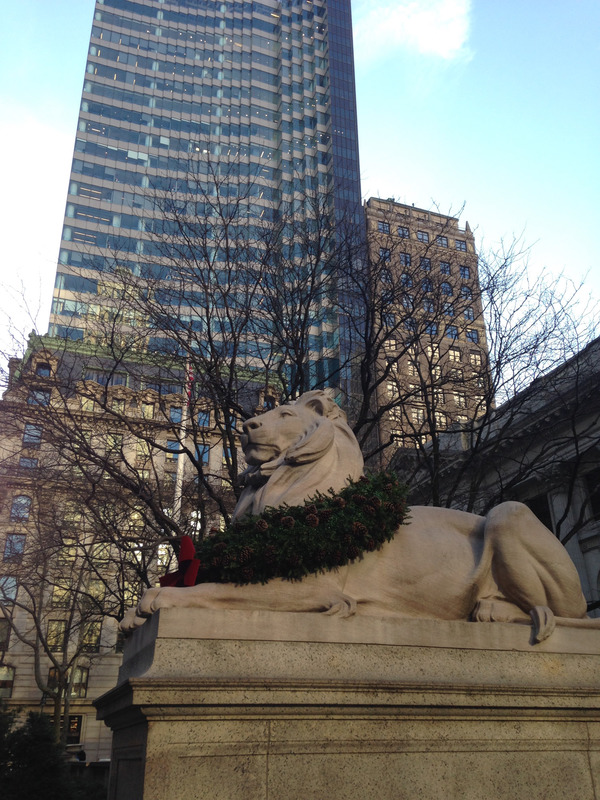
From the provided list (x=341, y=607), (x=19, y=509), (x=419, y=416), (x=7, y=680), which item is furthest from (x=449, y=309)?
(x=7, y=680)

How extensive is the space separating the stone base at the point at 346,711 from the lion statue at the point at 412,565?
0.22 meters

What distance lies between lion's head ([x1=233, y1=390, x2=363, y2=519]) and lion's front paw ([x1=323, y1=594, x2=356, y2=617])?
950 millimetres

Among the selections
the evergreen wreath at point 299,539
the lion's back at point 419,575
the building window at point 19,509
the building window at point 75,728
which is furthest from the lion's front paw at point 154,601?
the building window at point 75,728

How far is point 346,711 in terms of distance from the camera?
4574mm

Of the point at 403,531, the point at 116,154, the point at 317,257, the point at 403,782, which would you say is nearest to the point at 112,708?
the point at 403,782

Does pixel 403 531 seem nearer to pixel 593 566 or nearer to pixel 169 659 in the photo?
pixel 169 659

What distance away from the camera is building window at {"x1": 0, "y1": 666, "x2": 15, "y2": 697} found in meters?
44.8

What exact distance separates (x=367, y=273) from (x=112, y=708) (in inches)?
504

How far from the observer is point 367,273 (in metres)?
16.2

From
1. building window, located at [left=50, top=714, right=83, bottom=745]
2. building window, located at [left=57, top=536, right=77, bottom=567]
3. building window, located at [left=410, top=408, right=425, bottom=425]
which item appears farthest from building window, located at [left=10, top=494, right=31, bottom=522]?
building window, located at [left=50, top=714, right=83, bottom=745]

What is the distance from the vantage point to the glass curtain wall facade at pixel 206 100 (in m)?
75.9

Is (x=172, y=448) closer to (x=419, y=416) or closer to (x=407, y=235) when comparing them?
(x=419, y=416)

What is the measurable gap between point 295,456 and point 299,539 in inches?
39.1

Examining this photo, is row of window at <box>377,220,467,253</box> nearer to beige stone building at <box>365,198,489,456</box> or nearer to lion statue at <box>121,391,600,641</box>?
beige stone building at <box>365,198,489,456</box>
